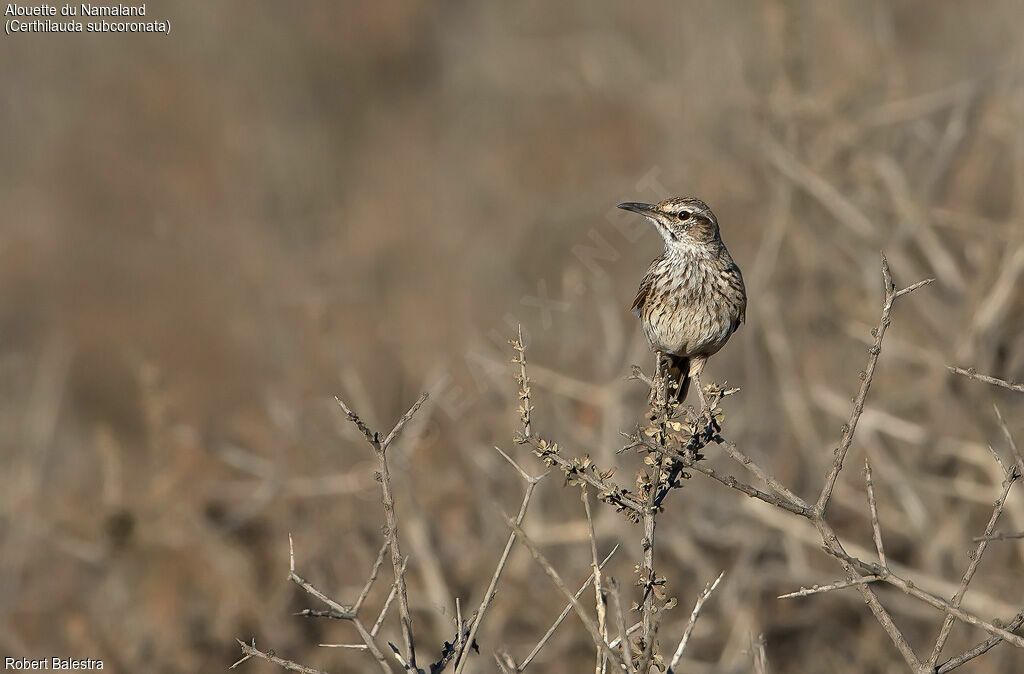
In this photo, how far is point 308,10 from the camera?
2170cm

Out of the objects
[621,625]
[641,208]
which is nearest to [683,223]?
[641,208]

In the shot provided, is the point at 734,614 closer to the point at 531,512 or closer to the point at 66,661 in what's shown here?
the point at 531,512

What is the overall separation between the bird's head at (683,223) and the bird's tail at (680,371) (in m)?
0.46

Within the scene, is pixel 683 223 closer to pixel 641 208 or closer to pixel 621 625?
pixel 641 208

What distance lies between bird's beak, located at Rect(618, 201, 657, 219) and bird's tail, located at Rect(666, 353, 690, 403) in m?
0.59

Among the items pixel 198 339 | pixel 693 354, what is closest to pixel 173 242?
pixel 198 339

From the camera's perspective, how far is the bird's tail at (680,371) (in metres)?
5.16

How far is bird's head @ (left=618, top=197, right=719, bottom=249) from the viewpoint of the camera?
5105mm

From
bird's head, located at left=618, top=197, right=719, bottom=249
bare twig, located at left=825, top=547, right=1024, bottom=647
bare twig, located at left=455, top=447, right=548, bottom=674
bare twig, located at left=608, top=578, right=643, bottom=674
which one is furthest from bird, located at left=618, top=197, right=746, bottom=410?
bare twig, located at left=608, top=578, right=643, bottom=674

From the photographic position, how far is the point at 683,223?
5.14m

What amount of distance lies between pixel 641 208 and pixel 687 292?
40 centimetres

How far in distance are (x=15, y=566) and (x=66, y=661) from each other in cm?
105

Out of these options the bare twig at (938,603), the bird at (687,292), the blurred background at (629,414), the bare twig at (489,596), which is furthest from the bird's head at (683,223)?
the bare twig at (938,603)

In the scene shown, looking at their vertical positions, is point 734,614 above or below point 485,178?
below
